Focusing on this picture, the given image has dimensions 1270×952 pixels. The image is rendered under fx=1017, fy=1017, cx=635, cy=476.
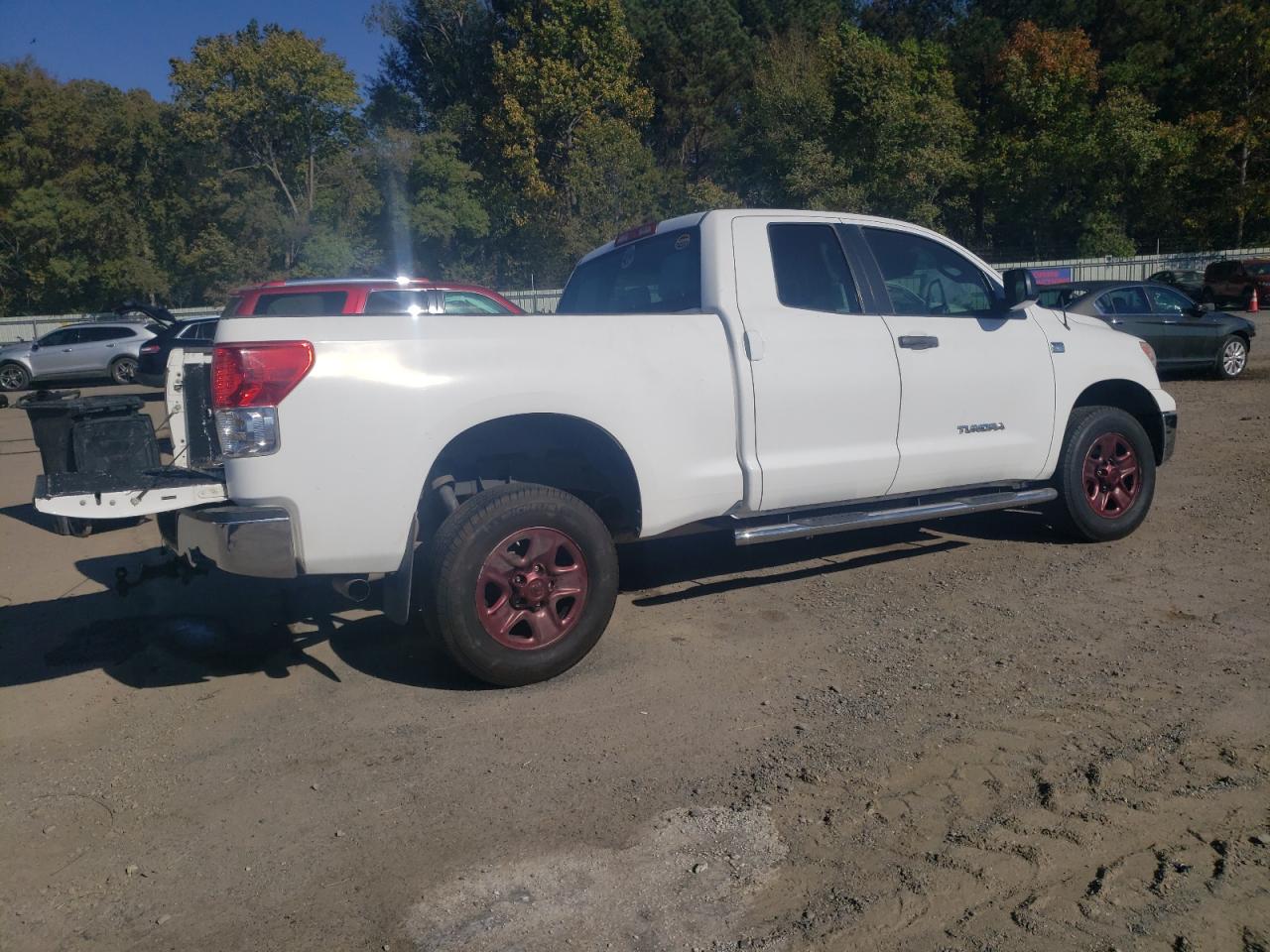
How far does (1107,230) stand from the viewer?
137 feet

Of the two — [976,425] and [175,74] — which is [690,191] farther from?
[976,425]

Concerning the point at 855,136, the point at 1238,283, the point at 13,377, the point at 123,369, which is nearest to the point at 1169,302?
the point at 1238,283

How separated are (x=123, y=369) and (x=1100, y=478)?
24712mm

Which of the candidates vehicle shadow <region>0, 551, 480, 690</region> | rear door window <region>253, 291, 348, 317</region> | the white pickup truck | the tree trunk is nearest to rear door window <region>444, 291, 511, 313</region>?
rear door window <region>253, 291, 348, 317</region>

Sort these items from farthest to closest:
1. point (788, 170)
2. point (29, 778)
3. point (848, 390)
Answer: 1. point (788, 170)
2. point (848, 390)
3. point (29, 778)

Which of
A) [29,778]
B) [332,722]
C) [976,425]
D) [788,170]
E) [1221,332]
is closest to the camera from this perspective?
[29,778]

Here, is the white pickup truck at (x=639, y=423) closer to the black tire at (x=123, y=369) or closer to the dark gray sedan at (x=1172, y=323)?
the dark gray sedan at (x=1172, y=323)

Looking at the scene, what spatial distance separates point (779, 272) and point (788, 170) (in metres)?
32.6

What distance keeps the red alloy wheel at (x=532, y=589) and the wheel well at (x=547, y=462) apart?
43 cm

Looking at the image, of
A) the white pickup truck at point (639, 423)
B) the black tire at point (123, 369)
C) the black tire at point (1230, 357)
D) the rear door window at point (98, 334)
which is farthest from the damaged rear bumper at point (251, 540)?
the rear door window at point (98, 334)

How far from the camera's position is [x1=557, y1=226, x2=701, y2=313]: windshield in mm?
5504

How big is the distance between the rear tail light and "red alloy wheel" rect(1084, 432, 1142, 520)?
16.2 feet

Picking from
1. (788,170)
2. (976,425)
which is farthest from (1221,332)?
(788,170)

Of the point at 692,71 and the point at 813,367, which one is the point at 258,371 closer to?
the point at 813,367
